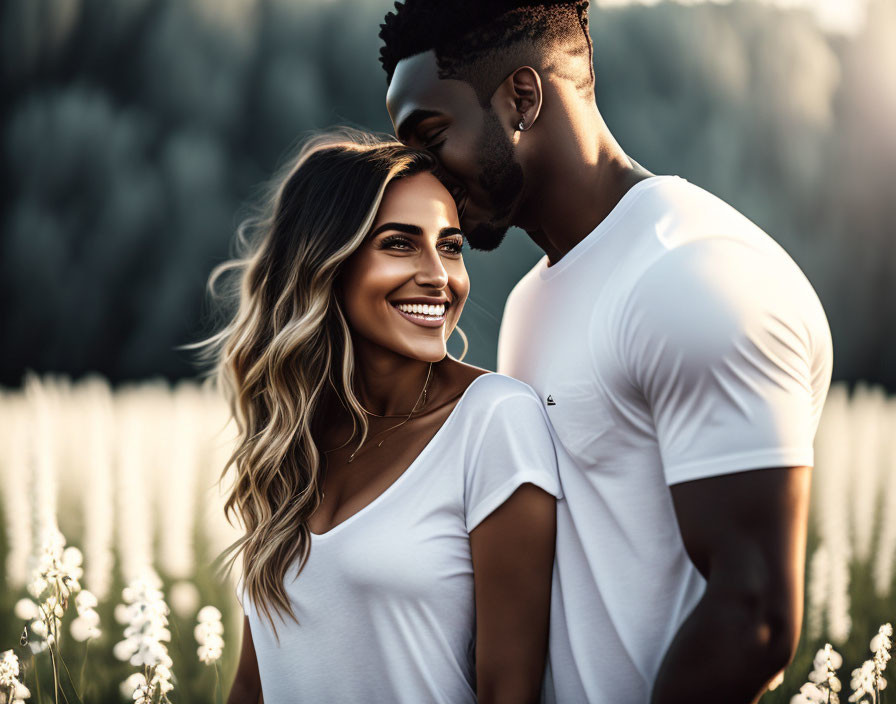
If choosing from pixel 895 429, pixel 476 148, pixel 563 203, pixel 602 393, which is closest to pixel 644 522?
pixel 602 393

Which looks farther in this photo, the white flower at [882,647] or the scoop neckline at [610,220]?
the white flower at [882,647]

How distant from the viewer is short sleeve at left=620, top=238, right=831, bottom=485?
1.52 meters

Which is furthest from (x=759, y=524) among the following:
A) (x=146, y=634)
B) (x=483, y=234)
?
(x=146, y=634)

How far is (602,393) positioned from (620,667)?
0.64 metres

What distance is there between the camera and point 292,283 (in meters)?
2.30

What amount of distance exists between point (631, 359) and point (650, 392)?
0.08 m

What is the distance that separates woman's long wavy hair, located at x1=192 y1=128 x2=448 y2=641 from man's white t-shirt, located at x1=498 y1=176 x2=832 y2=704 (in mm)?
559

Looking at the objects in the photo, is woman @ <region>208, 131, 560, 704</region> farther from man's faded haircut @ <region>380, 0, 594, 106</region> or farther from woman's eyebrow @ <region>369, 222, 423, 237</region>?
man's faded haircut @ <region>380, 0, 594, 106</region>

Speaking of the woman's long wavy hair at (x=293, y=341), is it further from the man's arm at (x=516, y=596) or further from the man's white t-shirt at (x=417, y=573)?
the man's arm at (x=516, y=596)

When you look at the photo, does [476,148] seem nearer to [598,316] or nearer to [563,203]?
[563,203]

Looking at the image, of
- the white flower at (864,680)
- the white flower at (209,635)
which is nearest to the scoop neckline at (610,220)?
the white flower at (864,680)

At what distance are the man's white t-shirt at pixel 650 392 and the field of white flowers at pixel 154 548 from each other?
0.90 m

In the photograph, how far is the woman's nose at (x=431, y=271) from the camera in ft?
7.02

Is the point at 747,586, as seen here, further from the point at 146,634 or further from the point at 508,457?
the point at 146,634
